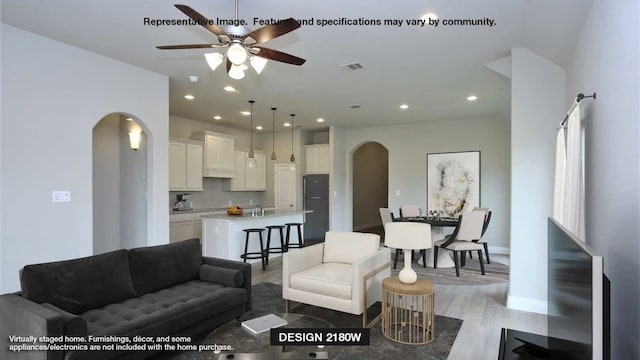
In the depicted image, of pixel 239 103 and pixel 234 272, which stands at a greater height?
pixel 239 103

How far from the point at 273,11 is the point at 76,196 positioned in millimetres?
2899

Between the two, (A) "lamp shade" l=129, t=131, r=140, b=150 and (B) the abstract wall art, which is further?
(B) the abstract wall art

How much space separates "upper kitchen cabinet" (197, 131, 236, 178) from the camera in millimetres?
7191

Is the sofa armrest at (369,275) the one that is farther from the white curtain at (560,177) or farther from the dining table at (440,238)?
the dining table at (440,238)

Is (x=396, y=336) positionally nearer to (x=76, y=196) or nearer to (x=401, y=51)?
(x=401, y=51)

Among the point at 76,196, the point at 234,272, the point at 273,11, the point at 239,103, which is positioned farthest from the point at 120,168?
the point at 273,11

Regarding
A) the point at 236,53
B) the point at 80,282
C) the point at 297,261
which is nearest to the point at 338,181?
the point at 297,261

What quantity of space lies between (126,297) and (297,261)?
1.55 m

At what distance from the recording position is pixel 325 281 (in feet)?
10.4

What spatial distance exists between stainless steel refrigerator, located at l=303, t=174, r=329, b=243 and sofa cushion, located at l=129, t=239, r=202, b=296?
5.09 m

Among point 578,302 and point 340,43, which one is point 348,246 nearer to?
point 340,43

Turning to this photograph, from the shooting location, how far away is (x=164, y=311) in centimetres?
249

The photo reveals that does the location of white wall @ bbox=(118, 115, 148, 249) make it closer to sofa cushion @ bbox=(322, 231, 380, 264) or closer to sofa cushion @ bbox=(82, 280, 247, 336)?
sofa cushion @ bbox=(82, 280, 247, 336)

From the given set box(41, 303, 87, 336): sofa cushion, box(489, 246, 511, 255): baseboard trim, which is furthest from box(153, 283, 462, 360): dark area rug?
box(489, 246, 511, 255): baseboard trim
